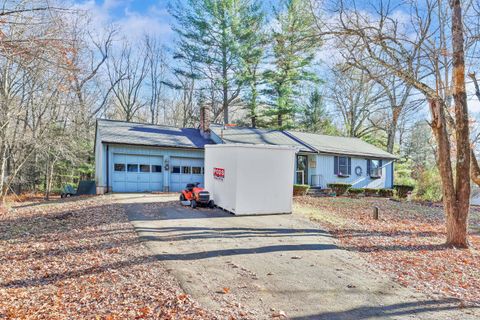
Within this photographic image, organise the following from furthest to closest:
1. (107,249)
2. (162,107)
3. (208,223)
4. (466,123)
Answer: (162,107) → (208,223) → (466,123) → (107,249)

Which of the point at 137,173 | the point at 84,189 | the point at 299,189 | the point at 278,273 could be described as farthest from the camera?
the point at 84,189

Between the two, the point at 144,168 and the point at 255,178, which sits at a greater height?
the point at 144,168

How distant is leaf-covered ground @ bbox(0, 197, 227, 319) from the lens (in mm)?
3514

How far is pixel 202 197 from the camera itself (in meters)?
10.5

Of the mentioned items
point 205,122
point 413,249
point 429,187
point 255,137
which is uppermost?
→ point 205,122

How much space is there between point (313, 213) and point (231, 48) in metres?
18.2

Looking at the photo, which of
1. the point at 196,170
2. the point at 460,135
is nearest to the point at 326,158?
the point at 196,170

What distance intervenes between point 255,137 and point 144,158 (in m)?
7.03

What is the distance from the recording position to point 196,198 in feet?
35.0

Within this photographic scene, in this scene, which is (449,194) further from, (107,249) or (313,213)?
(107,249)

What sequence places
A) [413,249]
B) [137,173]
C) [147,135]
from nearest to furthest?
[413,249] < [137,173] < [147,135]

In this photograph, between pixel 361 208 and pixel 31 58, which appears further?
pixel 361 208

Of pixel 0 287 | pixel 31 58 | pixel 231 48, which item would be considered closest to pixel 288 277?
pixel 0 287

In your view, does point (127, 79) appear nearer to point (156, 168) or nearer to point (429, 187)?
point (156, 168)
